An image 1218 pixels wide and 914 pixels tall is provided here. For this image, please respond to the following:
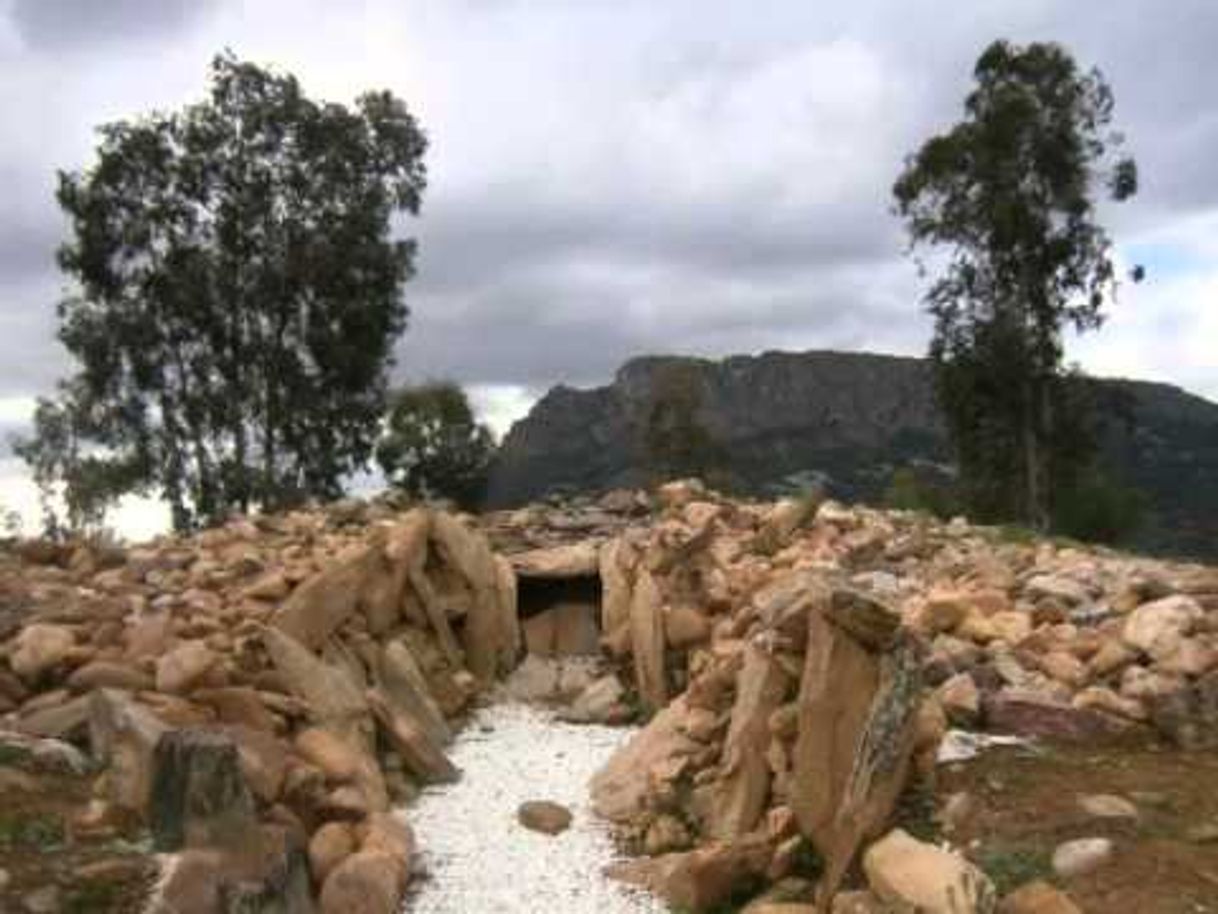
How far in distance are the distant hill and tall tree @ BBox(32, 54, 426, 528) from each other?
3881mm

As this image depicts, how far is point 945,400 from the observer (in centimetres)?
2344

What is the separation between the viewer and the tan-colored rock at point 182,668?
7449mm

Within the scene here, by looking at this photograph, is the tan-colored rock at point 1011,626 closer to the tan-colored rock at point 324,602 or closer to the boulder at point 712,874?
the boulder at point 712,874

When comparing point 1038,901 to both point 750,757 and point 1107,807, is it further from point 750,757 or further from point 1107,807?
point 750,757

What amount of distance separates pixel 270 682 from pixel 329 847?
5.99 ft

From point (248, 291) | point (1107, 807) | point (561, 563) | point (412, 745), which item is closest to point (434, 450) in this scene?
point (248, 291)

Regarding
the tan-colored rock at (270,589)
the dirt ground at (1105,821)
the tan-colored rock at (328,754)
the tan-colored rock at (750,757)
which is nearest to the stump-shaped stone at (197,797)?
the tan-colored rock at (328,754)

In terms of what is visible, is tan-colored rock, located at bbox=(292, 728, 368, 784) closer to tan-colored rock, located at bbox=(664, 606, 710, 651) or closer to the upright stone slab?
the upright stone slab

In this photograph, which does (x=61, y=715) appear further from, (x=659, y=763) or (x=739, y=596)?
(x=739, y=596)

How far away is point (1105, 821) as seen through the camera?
5750 millimetres

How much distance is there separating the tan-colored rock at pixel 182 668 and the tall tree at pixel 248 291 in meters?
15.0

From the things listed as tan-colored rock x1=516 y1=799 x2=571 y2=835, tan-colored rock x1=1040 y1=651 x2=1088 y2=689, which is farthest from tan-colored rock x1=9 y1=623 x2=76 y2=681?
tan-colored rock x1=1040 y1=651 x2=1088 y2=689

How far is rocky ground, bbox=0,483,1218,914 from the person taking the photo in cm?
568

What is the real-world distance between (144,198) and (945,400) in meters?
12.9
